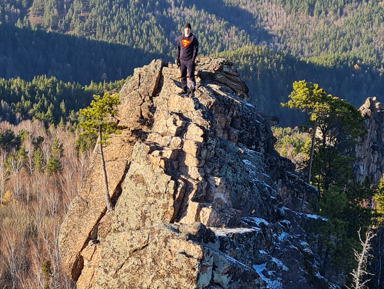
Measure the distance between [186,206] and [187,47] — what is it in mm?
8439

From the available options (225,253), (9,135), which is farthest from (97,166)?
(9,135)

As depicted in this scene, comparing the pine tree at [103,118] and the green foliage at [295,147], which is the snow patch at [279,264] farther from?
the green foliage at [295,147]

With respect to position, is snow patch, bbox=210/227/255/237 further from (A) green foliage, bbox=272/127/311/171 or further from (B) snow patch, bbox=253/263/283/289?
(A) green foliage, bbox=272/127/311/171

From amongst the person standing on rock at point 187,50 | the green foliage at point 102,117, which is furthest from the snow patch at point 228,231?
the green foliage at point 102,117

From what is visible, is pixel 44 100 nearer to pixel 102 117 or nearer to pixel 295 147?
pixel 295 147

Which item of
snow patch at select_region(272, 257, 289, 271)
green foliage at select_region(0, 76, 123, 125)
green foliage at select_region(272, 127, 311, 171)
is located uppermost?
snow patch at select_region(272, 257, 289, 271)

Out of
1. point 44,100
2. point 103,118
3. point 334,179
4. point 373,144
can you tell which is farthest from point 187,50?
point 44,100

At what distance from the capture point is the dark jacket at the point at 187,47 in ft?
81.0

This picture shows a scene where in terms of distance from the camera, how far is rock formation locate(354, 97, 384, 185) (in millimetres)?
75750

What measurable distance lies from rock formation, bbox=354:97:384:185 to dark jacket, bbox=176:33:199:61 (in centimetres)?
5553

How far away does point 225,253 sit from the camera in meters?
18.8

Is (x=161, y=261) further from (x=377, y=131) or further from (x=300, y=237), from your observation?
(x=377, y=131)

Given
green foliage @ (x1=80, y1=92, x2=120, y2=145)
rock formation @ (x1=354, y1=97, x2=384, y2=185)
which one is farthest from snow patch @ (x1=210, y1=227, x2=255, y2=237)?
rock formation @ (x1=354, y1=97, x2=384, y2=185)

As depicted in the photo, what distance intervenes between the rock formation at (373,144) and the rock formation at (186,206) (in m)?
45.9
